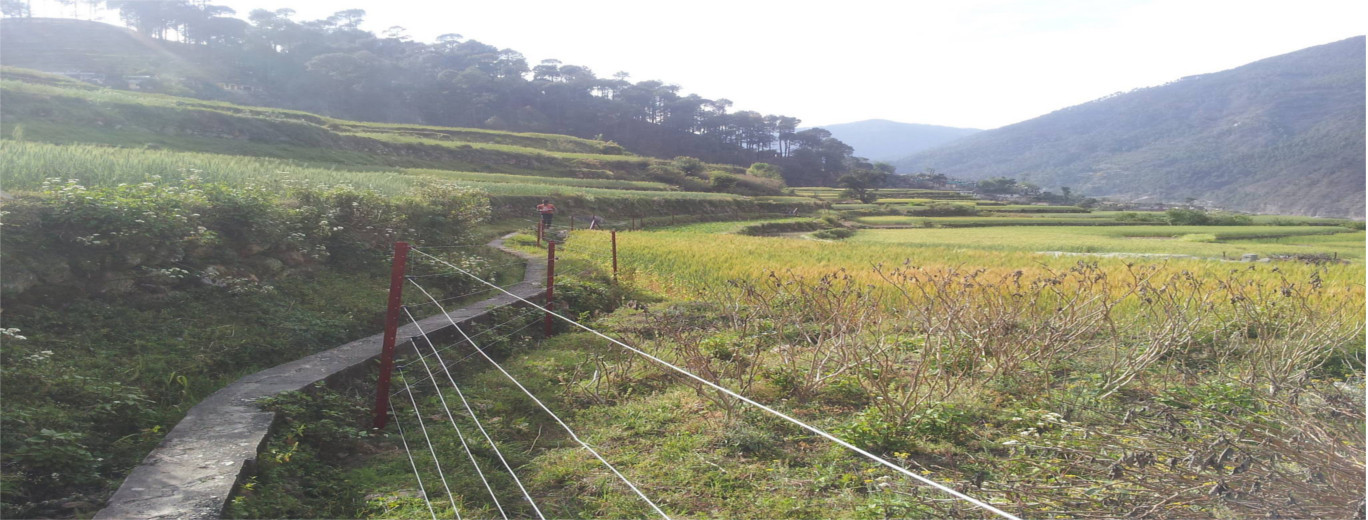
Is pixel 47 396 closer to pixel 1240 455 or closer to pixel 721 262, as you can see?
pixel 1240 455

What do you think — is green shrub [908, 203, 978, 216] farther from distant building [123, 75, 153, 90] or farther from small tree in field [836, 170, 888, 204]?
distant building [123, 75, 153, 90]

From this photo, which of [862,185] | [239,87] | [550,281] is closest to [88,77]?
[239,87]

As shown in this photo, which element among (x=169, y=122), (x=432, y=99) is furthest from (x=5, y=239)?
(x=432, y=99)

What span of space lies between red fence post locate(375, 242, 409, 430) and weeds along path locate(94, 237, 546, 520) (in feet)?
1.78

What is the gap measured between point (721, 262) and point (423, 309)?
A: 18.3 feet

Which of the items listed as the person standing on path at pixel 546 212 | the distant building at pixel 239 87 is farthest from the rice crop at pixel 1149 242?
the distant building at pixel 239 87

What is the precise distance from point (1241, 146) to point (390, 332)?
177516 mm

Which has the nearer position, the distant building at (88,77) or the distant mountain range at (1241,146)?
the distant building at (88,77)

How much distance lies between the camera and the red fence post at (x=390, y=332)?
4.28 metres

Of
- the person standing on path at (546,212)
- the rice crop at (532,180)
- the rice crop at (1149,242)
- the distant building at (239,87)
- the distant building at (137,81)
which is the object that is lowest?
the rice crop at (1149,242)

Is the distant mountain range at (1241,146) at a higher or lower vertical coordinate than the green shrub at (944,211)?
higher

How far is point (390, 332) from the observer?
14.3 feet

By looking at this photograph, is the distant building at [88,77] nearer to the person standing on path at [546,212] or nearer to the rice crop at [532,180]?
the rice crop at [532,180]

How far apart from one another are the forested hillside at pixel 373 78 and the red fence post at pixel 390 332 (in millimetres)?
51736
